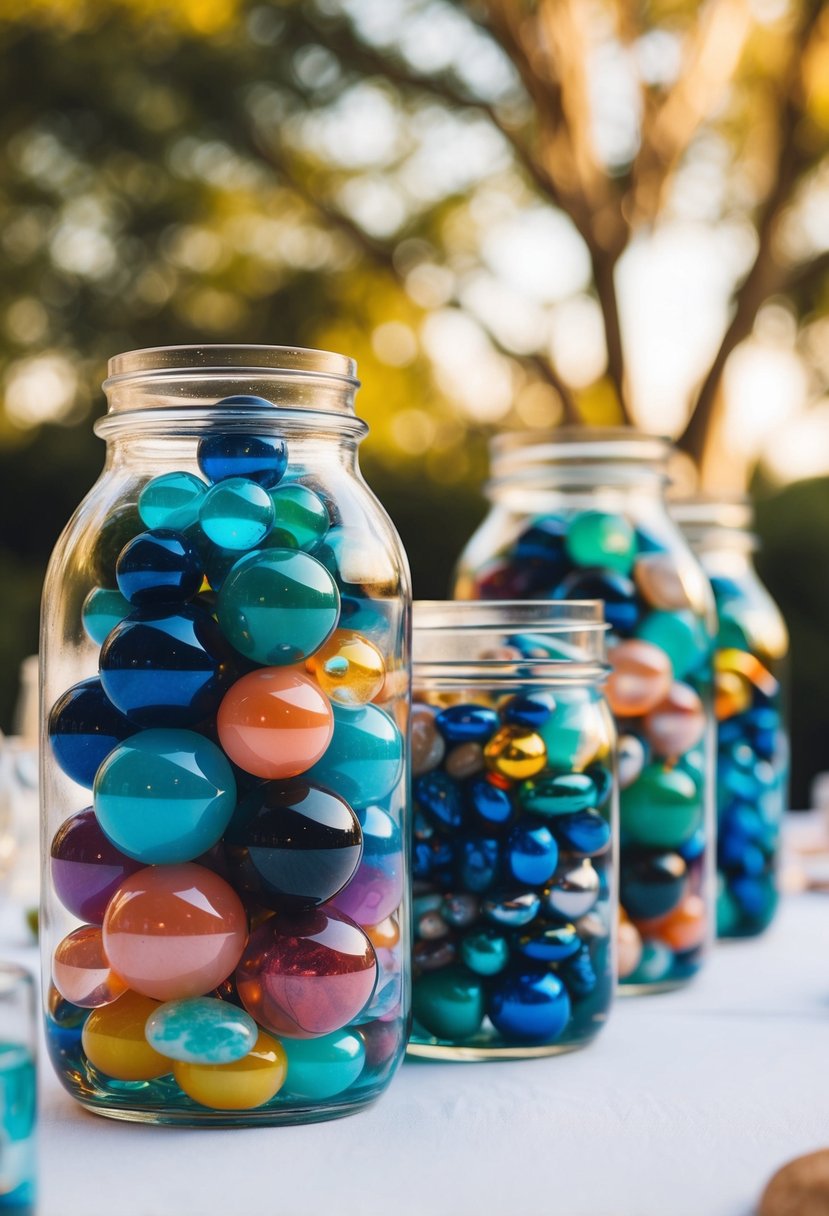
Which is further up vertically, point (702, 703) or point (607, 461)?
point (607, 461)

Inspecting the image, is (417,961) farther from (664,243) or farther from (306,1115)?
(664,243)

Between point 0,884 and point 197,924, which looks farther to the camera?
point 0,884

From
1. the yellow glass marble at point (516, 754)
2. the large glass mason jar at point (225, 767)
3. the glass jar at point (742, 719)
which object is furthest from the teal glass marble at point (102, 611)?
the glass jar at point (742, 719)

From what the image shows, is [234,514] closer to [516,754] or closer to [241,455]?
[241,455]

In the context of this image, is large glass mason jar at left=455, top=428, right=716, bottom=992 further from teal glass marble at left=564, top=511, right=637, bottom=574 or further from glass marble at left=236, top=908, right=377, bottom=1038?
glass marble at left=236, top=908, right=377, bottom=1038

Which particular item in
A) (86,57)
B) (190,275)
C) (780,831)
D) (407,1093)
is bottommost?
(407,1093)

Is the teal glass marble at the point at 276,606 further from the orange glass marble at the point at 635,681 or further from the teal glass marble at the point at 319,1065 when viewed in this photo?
the orange glass marble at the point at 635,681

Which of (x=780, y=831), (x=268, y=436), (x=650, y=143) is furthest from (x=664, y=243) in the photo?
(x=268, y=436)

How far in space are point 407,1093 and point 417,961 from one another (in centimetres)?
8

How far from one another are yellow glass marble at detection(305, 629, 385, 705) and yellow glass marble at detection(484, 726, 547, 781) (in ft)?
0.31

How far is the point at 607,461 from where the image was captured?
0.90 meters

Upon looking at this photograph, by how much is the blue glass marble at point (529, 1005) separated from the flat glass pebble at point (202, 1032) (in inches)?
6.6

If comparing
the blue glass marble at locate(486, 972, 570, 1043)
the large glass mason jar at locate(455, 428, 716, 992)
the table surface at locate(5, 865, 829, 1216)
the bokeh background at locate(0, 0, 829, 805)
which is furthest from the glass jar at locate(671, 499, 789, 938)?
the bokeh background at locate(0, 0, 829, 805)

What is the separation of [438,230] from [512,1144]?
16.0ft
